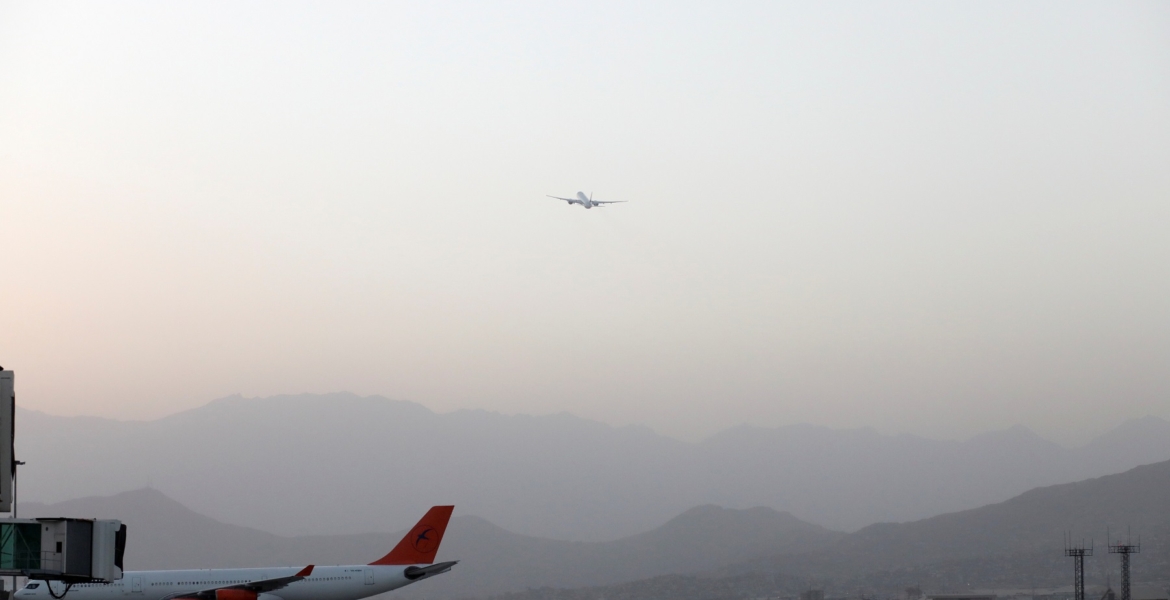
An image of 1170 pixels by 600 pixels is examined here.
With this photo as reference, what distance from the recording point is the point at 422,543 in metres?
90.2

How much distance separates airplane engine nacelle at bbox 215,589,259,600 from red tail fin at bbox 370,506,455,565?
10921mm

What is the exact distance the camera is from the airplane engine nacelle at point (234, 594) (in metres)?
79.1

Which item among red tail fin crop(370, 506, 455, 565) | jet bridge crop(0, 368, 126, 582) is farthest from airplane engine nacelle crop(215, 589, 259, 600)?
jet bridge crop(0, 368, 126, 582)

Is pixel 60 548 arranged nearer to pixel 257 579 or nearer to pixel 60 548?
pixel 60 548

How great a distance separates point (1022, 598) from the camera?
193125mm

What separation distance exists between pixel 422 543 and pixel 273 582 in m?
12.9

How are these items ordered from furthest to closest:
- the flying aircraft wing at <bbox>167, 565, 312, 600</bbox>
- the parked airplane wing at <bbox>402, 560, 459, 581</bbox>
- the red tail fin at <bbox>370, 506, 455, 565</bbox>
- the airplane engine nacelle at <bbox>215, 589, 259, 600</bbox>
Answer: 1. the red tail fin at <bbox>370, 506, 455, 565</bbox>
2. the parked airplane wing at <bbox>402, 560, 459, 581</bbox>
3. the flying aircraft wing at <bbox>167, 565, 312, 600</bbox>
4. the airplane engine nacelle at <bbox>215, 589, 259, 600</bbox>

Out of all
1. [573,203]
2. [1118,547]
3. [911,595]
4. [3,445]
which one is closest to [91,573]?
[3,445]

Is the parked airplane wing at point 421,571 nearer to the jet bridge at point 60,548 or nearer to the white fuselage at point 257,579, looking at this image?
the white fuselage at point 257,579

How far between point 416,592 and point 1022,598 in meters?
102

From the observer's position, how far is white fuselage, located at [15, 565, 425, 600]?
8125cm

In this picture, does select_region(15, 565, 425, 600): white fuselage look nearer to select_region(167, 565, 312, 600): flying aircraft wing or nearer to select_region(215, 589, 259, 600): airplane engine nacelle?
select_region(167, 565, 312, 600): flying aircraft wing

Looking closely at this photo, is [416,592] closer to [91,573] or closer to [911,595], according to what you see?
[911,595]

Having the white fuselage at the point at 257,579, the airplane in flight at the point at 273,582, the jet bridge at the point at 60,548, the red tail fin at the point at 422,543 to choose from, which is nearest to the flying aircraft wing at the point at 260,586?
the airplane in flight at the point at 273,582
